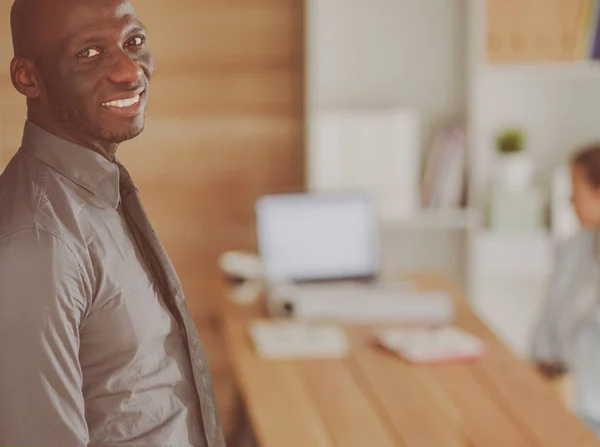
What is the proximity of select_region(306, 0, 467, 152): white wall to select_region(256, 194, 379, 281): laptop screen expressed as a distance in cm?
50

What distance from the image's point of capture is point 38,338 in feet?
2.61

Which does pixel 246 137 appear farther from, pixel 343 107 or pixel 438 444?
pixel 438 444

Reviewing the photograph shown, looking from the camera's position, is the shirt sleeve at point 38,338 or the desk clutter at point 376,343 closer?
the shirt sleeve at point 38,338

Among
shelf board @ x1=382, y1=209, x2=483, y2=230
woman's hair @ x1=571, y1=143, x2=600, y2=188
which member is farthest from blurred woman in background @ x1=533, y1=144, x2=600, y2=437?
shelf board @ x1=382, y1=209, x2=483, y2=230

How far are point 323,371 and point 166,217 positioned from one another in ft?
4.35

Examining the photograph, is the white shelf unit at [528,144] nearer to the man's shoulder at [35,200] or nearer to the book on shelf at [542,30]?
the book on shelf at [542,30]

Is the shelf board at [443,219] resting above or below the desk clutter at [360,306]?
above

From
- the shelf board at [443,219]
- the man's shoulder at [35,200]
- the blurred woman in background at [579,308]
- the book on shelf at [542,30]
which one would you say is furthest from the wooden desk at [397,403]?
the book on shelf at [542,30]

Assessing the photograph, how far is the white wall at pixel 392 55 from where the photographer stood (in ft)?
11.4

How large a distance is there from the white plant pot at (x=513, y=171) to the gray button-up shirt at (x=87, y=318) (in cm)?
276

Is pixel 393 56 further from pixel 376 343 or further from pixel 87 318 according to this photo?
pixel 87 318

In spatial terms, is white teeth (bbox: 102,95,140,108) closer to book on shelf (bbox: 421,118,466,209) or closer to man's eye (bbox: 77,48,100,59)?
man's eye (bbox: 77,48,100,59)

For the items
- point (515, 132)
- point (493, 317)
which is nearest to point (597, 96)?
point (515, 132)

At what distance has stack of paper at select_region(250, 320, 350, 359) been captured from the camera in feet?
8.16
